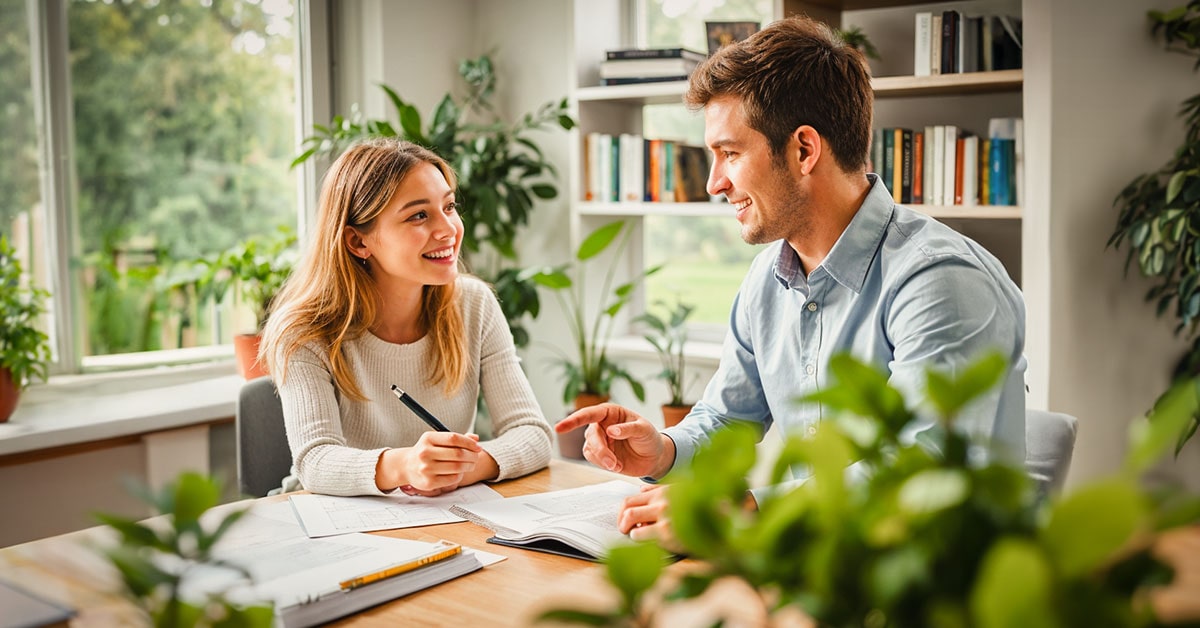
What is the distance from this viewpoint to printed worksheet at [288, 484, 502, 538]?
1.45 meters

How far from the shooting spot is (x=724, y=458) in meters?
0.47

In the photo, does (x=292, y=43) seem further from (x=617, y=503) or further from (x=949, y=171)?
(x=617, y=503)

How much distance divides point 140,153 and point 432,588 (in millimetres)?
2378

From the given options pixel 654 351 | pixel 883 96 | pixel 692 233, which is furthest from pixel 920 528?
pixel 692 233

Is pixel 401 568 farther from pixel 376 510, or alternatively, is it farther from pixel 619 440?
pixel 619 440

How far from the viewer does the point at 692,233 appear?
3.63 meters

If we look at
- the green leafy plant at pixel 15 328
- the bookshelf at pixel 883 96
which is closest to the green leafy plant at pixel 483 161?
the bookshelf at pixel 883 96

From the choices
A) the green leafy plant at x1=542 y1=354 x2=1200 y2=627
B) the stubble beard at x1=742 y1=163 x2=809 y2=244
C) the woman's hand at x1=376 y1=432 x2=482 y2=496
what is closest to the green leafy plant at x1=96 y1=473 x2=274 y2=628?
the green leafy plant at x1=542 y1=354 x2=1200 y2=627

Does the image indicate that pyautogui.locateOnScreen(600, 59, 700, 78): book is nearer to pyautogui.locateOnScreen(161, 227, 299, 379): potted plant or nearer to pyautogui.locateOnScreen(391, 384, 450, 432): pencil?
pyautogui.locateOnScreen(161, 227, 299, 379): potted plant

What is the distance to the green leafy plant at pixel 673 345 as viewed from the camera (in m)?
3.19

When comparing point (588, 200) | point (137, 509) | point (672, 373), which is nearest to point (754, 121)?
point (672, 373)

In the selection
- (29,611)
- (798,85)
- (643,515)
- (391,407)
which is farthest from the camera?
(391,407)

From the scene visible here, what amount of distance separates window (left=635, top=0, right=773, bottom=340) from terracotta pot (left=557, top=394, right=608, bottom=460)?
0.42 metres

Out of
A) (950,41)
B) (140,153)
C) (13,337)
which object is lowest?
(13,337)
